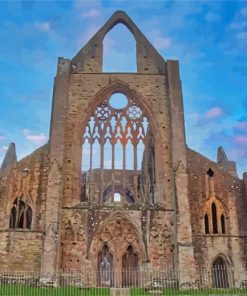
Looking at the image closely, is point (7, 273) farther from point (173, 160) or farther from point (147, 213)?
point (173, 160)

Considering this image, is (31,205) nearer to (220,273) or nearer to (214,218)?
(214,218)

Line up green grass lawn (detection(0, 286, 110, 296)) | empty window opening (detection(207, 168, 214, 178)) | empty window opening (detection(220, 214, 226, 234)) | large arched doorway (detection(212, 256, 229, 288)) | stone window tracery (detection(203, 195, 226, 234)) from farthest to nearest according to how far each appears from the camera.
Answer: empty window opening (detection(207, 168, 214, 178))
empty window opening (detection(220, 214, 226, 234))
stone window tracery (detection(203, 195, 226, 234))
large arched doorway (detection(212, 256, 229, 288))
green grass lawn (detection(0, 286, 110, 296))

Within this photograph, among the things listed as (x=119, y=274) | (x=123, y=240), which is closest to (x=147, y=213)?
(x=123, y=240)

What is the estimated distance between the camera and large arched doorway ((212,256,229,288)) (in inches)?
802

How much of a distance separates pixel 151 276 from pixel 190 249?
2.24 meters

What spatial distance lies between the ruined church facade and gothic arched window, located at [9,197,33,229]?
1.9 inches

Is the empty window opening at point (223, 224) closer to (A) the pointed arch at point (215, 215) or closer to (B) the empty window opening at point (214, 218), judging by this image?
(A) the pointed arch at point (215, 215)

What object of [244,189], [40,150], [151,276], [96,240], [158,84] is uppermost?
[158,84]

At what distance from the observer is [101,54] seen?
81.4 ft

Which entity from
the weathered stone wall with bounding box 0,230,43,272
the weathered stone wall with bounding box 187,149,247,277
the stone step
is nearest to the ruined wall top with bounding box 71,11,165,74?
the weathered stone wall with bounding box 187,149,247,277

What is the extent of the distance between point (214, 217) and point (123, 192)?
486 centimetres

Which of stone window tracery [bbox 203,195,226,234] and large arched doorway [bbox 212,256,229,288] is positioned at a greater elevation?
stone window tracery [bbox 203,195,226,234]

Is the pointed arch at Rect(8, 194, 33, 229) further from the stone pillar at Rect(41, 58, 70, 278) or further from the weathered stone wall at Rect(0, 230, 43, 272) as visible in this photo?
the stone pillar at Rect(41, 58, 70, 278)

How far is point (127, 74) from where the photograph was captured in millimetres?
24156
